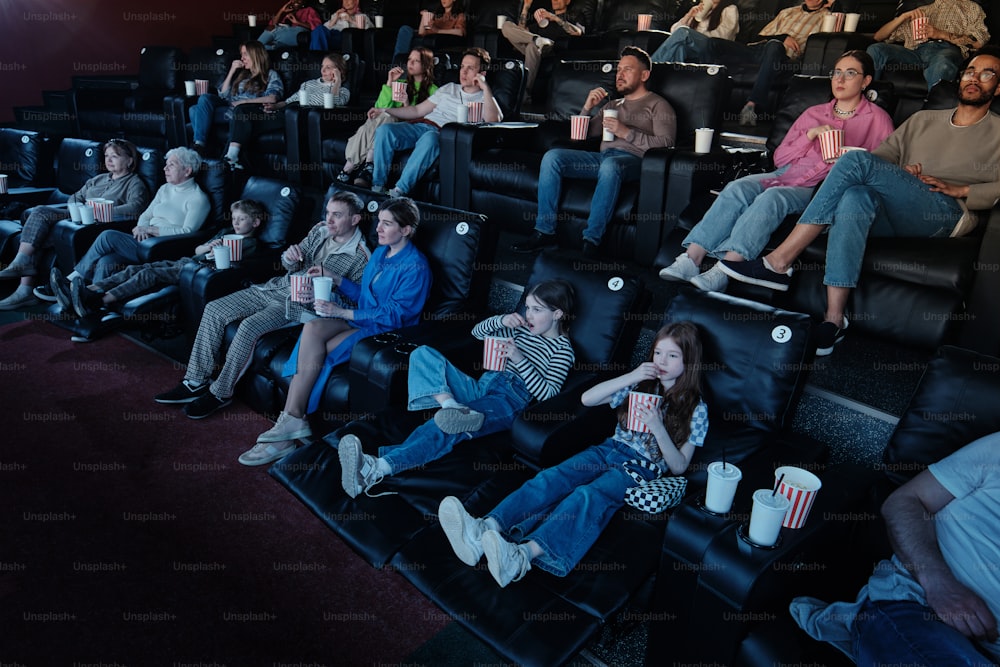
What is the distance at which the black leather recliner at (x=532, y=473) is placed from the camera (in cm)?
179

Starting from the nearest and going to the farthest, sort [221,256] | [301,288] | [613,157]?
[301,288]
[221,256]
[613,157]

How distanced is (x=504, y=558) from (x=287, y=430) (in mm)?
1371

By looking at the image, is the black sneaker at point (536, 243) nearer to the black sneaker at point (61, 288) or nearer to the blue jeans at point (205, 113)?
the black sneaker at point (61, 288)

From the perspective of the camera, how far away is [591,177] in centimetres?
389

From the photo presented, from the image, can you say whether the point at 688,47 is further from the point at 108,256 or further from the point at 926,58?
the point at 108,256

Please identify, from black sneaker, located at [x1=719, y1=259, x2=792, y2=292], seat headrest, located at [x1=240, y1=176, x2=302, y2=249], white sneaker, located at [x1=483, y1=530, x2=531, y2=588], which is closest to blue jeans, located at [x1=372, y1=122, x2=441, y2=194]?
seat headrest, located at [x1=240, y1=176, x2=302, y2=249]

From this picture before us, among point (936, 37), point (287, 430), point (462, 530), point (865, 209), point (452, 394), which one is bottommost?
point (287, 430)

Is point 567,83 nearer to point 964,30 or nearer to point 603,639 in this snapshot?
point 964,30

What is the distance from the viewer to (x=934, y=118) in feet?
9.78

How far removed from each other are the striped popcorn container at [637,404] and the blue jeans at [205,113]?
504 centimetres

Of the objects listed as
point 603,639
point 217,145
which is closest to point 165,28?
point 217,145

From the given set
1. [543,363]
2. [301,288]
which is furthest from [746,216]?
[301,288]

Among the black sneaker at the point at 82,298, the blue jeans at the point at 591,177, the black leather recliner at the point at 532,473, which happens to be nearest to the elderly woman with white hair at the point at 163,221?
the black sneaker at the point at 82,298

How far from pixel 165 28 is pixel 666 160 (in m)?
7.20
